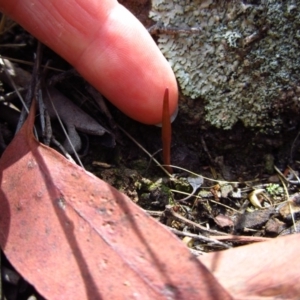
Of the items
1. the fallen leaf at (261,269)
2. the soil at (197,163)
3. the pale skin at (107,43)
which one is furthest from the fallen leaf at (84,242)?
the pale skin at (107,43)

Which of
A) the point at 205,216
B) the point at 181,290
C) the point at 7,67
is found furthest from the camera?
the point at 7,67

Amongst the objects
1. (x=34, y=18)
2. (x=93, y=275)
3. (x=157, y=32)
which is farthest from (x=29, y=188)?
(x=157, y=32)

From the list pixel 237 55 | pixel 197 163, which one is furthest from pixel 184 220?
pixel 237 55

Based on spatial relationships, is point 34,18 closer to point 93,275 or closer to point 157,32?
point 157,32

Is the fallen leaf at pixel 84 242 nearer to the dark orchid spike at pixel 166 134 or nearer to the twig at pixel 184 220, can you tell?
the twig at pixel 184 220

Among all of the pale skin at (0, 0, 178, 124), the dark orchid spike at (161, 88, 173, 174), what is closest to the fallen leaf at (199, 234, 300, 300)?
the dark orchid spike at (161, 88, 173, 174)

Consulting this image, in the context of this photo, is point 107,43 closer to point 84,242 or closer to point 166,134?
point 166,134
